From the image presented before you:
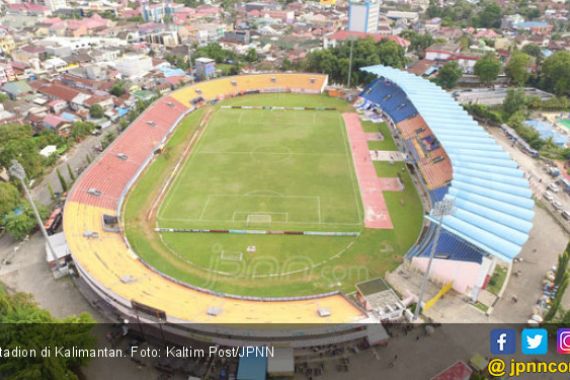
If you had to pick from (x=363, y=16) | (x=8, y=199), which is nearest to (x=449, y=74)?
(x=363, y=16)

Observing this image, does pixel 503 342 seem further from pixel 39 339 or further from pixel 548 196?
pixel 39 339

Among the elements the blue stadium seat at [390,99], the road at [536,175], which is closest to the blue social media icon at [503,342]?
the road at [536,175]

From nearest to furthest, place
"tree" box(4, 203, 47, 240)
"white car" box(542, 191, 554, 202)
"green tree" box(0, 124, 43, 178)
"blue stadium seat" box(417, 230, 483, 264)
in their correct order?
"blue stadium seat" box(417, 230, 483, 264) → "tree" box(4, 203, 47, 240) → "white car" box(542, 191, 554, 202) → "green tree" box(0, 124, 43, 178)

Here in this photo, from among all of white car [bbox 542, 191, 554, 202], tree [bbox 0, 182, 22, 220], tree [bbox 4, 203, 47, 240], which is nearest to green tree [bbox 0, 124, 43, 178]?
tree [bbox 0, 182, 22, 220]

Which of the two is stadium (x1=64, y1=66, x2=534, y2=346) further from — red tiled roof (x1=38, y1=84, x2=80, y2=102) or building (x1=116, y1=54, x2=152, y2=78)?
building (x1=116, y1=54, x2=152, y2=78)

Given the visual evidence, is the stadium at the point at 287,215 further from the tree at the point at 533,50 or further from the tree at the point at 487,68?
the tree at the point at 533,50
